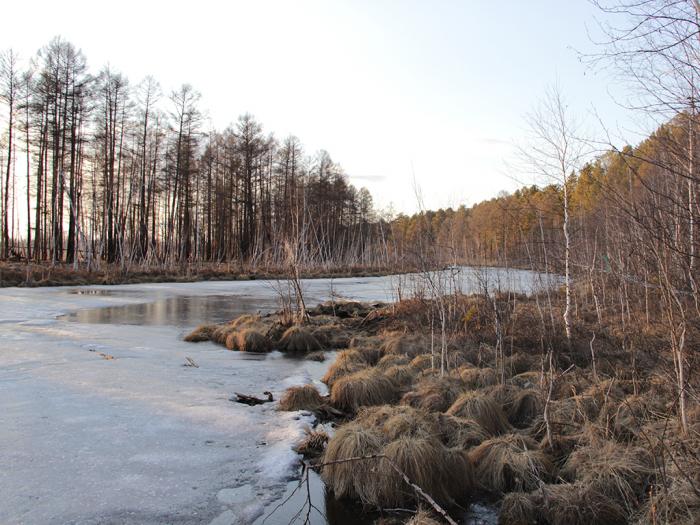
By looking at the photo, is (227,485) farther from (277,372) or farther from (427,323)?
(427,323)

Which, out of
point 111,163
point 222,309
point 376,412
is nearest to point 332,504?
point 376,412

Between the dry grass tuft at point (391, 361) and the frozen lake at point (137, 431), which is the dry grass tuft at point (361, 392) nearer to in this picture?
the frozen lake at point (137, 431)

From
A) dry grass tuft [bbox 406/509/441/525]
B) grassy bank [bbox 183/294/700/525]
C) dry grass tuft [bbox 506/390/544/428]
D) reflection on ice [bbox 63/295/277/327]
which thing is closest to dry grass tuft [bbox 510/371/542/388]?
grassy bank [bbox 183/294/700/525]

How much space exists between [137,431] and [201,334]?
5.94 meters

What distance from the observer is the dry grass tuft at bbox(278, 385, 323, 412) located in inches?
228

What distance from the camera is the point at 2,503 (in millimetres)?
3189

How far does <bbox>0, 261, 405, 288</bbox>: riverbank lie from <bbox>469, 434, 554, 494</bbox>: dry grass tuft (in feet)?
35.7

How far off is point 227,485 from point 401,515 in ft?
4.61

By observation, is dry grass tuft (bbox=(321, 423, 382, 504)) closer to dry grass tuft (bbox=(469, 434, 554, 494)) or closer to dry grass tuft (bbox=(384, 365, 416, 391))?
dry grass tuft (bbox=(469, 434, 554, 494))

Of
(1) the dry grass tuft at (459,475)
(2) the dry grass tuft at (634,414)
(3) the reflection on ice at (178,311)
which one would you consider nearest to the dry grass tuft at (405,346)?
(2) the dry grass tuft at (634,414)

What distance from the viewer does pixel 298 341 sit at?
10.3 m

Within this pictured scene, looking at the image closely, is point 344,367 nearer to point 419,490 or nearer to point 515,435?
point 515,435

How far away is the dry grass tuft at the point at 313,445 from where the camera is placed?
455cm

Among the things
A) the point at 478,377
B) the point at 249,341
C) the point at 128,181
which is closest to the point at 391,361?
the point at 478,377
